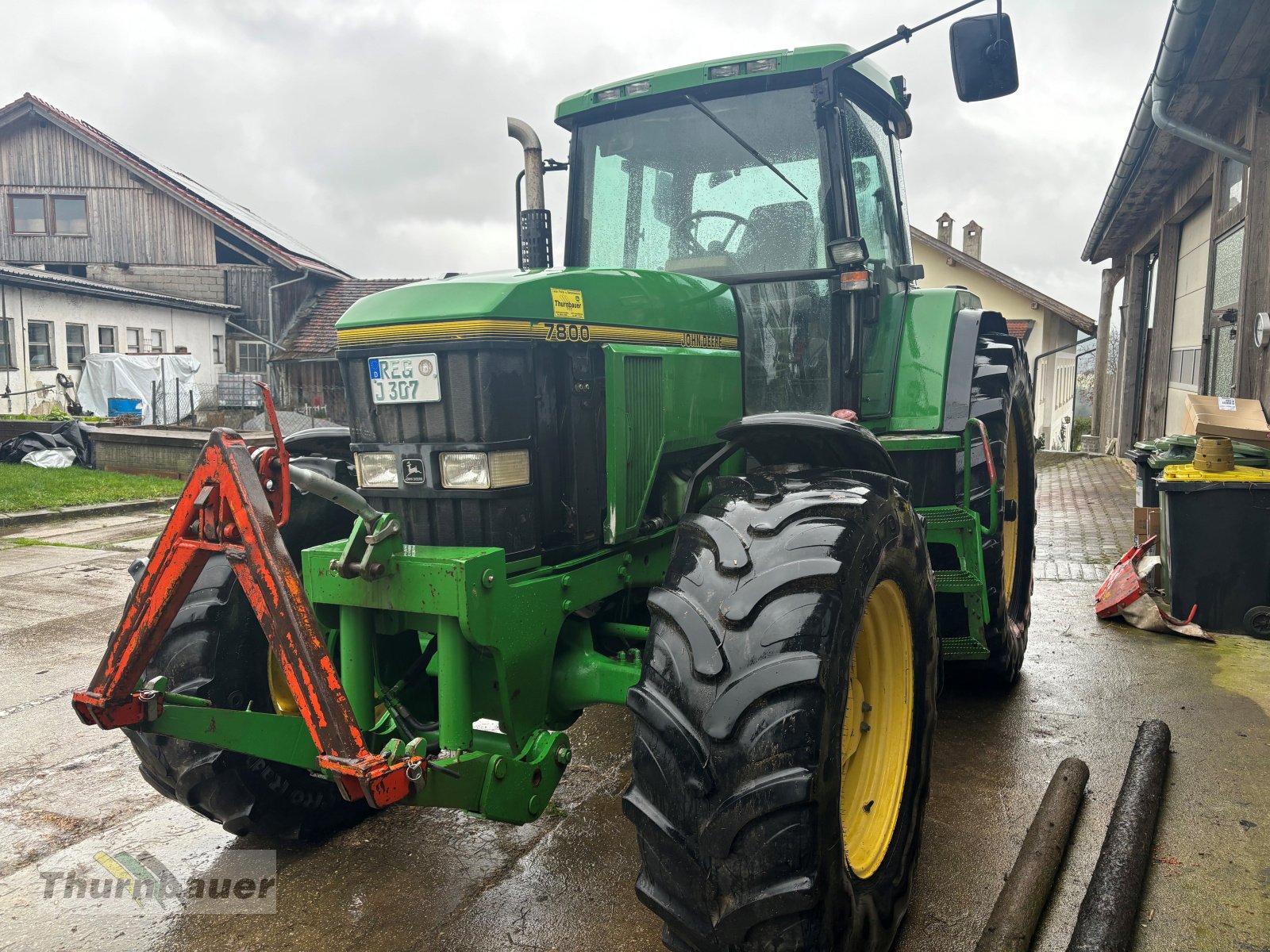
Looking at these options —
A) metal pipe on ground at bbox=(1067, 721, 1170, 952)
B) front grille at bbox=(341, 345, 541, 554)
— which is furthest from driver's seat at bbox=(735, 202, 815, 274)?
metal pipe on ground at bbox=(1067, 721, 1170, 952)

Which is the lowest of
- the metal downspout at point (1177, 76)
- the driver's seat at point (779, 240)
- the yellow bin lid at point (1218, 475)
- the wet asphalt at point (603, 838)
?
the wet asphalt at point (603, 838)

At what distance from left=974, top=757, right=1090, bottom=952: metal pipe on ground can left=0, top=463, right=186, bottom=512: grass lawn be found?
992cm

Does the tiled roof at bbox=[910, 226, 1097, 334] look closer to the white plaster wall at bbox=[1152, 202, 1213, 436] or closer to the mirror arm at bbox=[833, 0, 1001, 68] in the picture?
the white plaster wall at bbox=[1152, 202, 1213, 436]

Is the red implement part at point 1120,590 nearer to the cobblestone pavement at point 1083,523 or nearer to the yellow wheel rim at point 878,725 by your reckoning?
the cobblestone pavement at point 1083,523

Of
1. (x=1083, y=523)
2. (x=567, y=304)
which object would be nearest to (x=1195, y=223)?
(x=1083, y=523)

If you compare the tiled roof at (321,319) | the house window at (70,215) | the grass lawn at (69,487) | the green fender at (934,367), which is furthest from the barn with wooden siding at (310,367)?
the green fender at (934,367)

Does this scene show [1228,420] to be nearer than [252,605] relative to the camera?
No

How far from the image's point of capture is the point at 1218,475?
206 inches

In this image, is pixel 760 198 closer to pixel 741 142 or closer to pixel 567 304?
pixel 741 142

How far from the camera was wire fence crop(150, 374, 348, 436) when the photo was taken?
2161 centimetres

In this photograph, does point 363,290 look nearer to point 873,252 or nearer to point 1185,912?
point 873,252

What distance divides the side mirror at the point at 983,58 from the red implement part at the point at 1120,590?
3.47 meters

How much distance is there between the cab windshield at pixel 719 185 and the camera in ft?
11.6

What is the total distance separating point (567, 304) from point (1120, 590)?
174 inches
